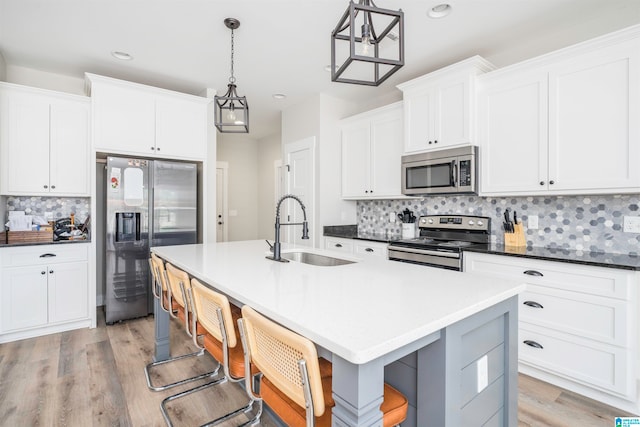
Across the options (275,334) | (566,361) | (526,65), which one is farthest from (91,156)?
(566,361)

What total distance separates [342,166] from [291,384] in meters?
3.52

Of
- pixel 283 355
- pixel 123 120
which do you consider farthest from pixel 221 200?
pixel 283 355

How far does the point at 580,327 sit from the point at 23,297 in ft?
14.8

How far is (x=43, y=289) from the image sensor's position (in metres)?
3.09

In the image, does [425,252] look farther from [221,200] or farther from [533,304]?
[221,200]

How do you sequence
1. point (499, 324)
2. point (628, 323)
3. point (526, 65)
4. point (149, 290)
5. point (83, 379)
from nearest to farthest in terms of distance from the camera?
1. point (499, 324)
2. point (628, 323)
3. point (83, 379)
4. point (526, 65)
5. point (149, 290)

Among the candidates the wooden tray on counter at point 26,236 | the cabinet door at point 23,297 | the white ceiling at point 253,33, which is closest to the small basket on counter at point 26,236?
the wooden tray on counter at point 26,236

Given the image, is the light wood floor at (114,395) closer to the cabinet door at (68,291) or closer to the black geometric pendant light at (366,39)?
the cabinet door at (68,291)

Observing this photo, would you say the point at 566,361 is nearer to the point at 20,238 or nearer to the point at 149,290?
the point at 149,290

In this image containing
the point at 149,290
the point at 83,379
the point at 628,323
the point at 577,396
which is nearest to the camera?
the point at 628,323

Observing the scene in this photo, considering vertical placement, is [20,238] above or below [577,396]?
above

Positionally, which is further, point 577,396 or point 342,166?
point 342,166

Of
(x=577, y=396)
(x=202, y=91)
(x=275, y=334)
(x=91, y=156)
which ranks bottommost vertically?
(x=577, y=396)

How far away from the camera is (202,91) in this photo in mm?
4078
